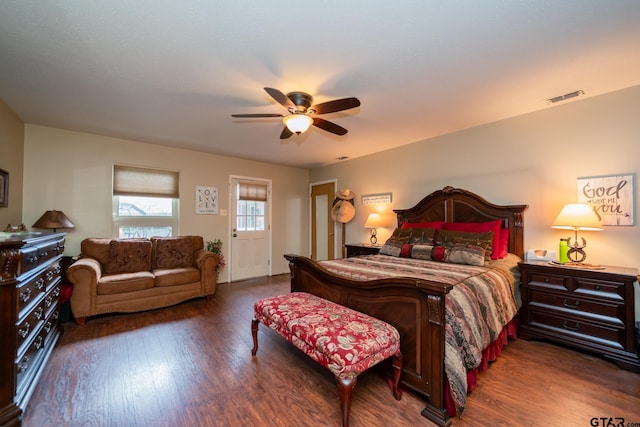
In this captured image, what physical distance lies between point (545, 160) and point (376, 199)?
2.38 metres

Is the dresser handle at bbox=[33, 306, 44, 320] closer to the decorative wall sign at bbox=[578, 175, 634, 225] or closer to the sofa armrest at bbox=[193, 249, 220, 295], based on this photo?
the sofa armrest at bbox=[193, 249, 220, 295]

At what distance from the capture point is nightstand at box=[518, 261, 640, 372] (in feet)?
7.01

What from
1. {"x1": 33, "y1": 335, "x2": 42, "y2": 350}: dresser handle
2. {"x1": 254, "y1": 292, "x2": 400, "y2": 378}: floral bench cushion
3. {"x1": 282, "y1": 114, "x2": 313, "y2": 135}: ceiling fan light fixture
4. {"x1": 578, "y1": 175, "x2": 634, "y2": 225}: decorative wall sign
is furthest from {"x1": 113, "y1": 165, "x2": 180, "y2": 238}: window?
{"x1": 578, "y1": 175, "x2": 634, "y2": 225}: decorative wall sign

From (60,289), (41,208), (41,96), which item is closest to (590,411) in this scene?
(60,289)

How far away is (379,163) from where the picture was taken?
4.71 m

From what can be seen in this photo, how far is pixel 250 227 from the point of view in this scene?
5371 millimetres

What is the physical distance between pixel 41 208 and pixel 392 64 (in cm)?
463

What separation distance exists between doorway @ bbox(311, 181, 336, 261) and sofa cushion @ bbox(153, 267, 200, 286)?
8.88 ft

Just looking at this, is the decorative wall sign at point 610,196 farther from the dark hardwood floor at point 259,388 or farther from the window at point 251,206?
the window at point 251,206

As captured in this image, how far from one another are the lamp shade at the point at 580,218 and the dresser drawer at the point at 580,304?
2.06ft

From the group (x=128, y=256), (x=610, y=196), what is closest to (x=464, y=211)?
(x=610, y=196)

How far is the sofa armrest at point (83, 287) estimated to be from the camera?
116 inches

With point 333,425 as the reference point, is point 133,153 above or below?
above

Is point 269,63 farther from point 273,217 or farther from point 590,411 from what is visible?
point 273,217
